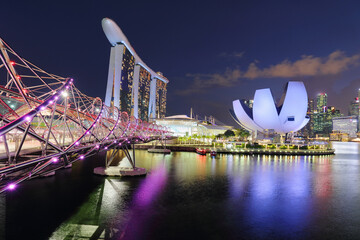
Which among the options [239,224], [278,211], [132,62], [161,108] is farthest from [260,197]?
[161,108]

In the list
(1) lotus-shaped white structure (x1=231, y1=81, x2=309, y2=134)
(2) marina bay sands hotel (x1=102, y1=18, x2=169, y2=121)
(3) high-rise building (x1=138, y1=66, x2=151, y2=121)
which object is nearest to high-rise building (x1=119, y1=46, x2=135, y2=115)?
(2) marina bay sands hotel (x1=102, y1=18, x2=169, y2=121)

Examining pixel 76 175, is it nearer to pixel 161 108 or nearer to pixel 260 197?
pixel 260 197

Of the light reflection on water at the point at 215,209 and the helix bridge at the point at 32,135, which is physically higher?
the helix bridge at the point at 32,135

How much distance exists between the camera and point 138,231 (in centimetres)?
1059

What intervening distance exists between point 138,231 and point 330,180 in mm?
19175

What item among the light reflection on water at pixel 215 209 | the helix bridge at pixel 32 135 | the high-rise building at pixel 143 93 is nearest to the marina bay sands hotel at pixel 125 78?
the high-rise building at pixel 143 93

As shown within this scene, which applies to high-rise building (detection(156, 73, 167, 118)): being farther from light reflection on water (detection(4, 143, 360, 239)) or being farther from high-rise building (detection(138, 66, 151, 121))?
light reflection on water (detection(4, 143, 360, 239))

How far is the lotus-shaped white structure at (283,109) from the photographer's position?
55.7 m

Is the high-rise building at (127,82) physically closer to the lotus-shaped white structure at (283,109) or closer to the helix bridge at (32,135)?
the lotus-shaped white structure at (283,109)

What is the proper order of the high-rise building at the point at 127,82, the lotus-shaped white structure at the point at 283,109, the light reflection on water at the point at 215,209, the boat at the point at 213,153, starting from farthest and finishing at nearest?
the high-rise building at the point at 127,82
the lotus-shaped white structure at the point at 283,109
the boat at the point at 213,153
the light reflection on water at the point at 215,209

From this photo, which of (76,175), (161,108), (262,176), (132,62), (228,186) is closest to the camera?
(228,186)

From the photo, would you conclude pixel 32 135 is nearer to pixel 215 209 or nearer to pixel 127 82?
pixel 215 209

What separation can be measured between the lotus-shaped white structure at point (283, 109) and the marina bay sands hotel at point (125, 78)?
36.3 m

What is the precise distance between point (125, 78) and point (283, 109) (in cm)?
5023
